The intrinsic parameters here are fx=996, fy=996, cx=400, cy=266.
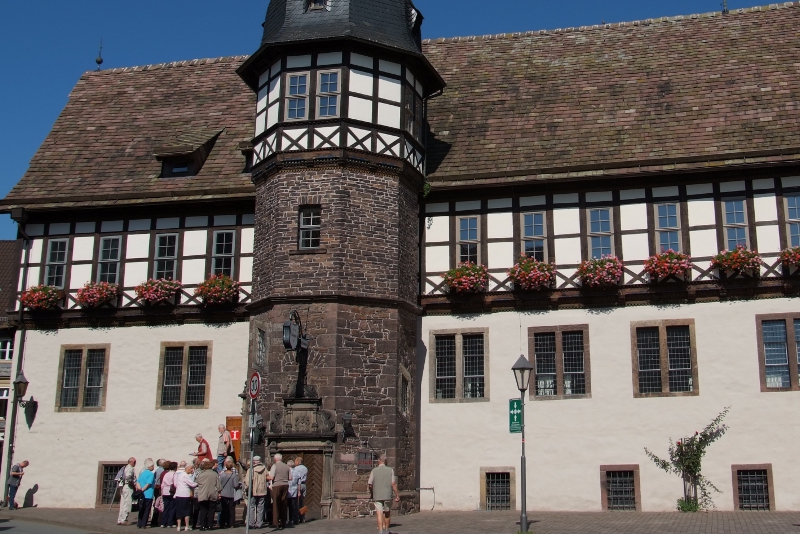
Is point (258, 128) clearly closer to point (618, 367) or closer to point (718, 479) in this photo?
point (618, 367)

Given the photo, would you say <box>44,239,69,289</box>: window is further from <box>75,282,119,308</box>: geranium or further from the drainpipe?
<box>75,282,119,308</box>: geranium

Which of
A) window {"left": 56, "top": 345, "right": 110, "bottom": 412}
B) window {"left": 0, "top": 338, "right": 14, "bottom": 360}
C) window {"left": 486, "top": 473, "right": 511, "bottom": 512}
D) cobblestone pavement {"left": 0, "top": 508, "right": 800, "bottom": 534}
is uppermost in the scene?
window {"left": 0, "top": 338, "right": 14, "bottom": 360}

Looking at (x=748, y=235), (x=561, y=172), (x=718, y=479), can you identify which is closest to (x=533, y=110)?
(x=561, y=172)

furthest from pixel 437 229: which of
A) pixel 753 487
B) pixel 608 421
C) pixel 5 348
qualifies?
pixel 5 348

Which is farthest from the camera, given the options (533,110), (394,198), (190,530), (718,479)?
(533,110)

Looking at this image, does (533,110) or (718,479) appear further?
(533,110)

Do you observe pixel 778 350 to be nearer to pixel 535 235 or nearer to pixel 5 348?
pixel 535 235

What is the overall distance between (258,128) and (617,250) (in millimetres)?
9390

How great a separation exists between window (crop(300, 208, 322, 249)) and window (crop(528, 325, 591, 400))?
5631 mm

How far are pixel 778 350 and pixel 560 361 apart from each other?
4894mm

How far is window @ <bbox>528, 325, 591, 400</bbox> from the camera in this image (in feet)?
77.2

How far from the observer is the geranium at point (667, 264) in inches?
901

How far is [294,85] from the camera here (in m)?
24.1

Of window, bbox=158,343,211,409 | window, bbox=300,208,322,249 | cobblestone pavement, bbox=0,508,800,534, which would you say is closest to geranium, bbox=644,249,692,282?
cobblestone pavement, bbox=0,508,800,534
